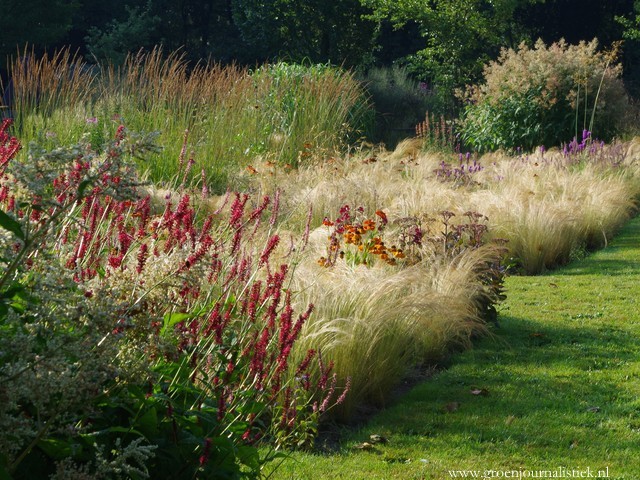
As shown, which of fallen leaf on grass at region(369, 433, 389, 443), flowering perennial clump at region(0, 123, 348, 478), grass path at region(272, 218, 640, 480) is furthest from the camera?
fallen leaf on grass at region(369, 433, 389, 443)

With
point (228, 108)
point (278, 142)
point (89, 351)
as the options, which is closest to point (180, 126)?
point (228, 108)

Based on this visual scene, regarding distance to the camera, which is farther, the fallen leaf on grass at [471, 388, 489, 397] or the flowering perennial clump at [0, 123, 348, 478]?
the fallen leaf on grass at [471, 388, 489, 397]

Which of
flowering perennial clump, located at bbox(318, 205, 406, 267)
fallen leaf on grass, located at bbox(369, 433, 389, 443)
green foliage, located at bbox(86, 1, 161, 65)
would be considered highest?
green foliage, located at bbox(86, 1, 161, 65)

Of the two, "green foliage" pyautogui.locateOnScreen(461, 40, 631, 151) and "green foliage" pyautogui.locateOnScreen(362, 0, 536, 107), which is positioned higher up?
"green foliage" pyautogui.locateOnScreen(362, 0, 536, 107)

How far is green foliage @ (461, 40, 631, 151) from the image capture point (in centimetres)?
1697

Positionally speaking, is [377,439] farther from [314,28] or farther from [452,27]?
[314,28]

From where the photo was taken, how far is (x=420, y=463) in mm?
3961

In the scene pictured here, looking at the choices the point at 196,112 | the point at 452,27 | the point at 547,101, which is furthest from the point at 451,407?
the point at 452,27

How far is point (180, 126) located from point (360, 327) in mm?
7393

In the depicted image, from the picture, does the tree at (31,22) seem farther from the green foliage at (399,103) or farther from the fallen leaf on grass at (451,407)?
the fallen leaf on grass at (451,407)

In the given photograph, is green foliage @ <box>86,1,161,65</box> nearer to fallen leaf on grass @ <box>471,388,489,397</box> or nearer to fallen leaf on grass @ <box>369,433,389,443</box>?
fallen leaf on grass @ <box>471,388,489,397</box>

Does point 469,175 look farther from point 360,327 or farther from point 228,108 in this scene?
point 360,327

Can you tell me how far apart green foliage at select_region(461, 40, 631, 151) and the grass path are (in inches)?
423

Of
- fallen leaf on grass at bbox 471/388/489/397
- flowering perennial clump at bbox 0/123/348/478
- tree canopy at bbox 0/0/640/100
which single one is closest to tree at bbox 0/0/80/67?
tree canopy at bbox 0/0/640/100
